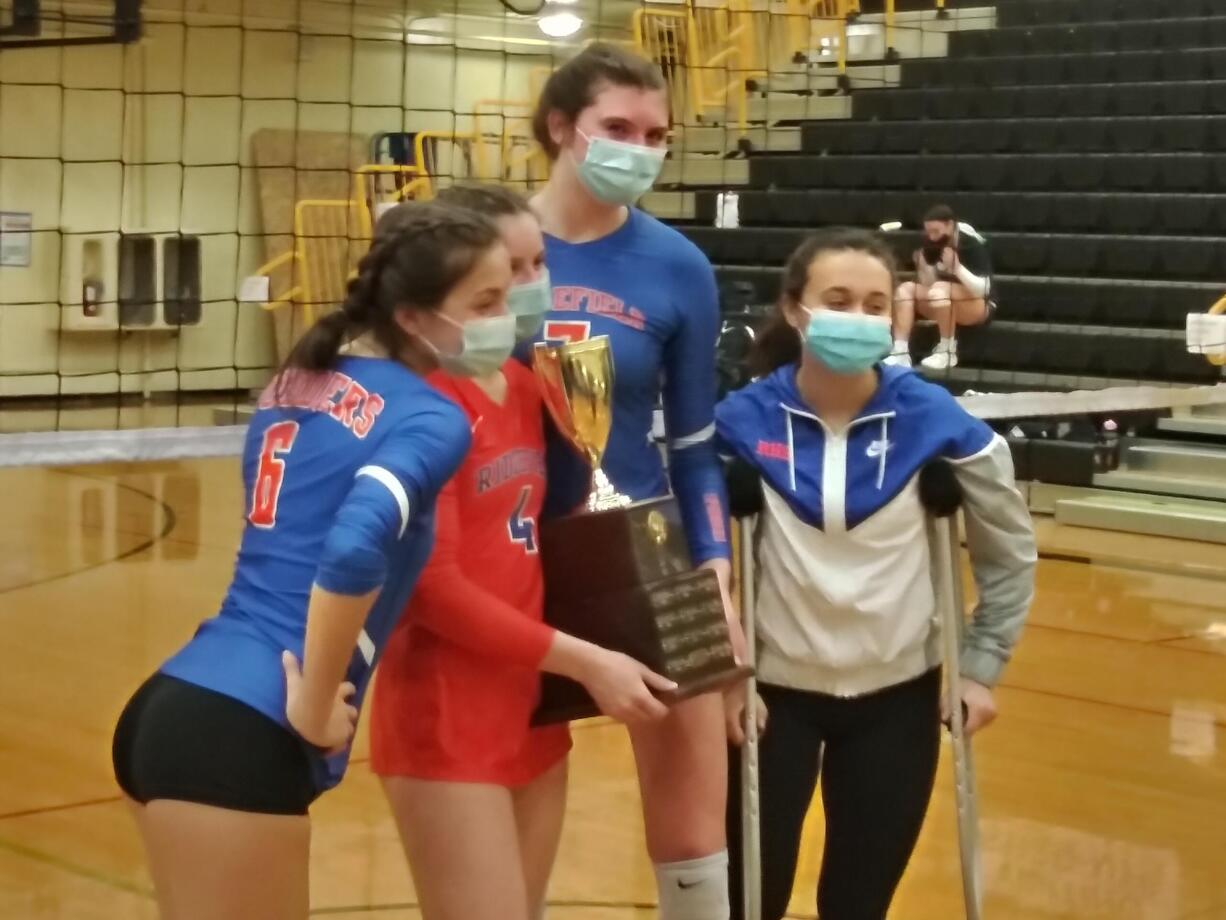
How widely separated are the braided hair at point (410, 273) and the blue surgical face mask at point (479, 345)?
0.03 m

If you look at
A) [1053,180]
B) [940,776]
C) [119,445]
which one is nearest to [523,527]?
[119,445]

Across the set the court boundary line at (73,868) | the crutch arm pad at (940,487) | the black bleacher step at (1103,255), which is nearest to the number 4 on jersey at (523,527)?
the crutch arm pad at (940,487)

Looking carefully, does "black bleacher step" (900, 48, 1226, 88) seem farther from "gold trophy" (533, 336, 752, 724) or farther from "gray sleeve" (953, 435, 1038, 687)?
"gold trophy" (533, 336, 752, 724)

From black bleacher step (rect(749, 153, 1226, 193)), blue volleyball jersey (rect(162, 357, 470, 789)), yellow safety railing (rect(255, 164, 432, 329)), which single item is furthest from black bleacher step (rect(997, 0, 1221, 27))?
blue volleyball jersey (rect(162, 357, 470, 789))

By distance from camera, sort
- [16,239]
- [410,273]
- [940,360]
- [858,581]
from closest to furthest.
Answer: [410,273]
[858,581]
[940,360]
[16,239]

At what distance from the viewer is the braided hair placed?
176 cm

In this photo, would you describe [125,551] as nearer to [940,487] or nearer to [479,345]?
[940,487]

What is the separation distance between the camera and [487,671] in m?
1.91

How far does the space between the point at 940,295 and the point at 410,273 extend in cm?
717

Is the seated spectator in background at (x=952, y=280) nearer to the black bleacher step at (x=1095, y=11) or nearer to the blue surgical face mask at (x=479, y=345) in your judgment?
the black bleacher step at (x=1095, y=11)

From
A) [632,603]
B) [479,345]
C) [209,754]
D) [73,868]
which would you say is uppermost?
[479,345]

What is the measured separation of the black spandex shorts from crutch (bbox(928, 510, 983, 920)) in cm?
103

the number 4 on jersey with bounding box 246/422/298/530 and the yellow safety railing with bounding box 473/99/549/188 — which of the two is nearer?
the number 4 on jersey with bounding box 246/422/298/530

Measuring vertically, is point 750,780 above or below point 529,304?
below
